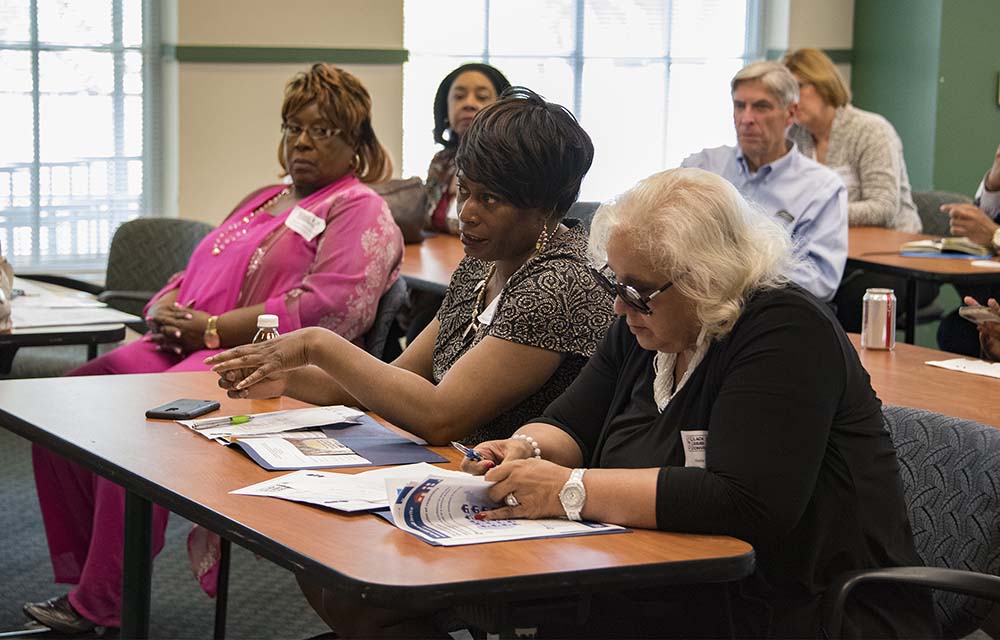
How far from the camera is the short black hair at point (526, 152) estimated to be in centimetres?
249

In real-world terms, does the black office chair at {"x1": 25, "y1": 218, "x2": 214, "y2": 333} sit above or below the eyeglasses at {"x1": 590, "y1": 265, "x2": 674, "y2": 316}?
below

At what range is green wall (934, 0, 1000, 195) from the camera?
743 cm

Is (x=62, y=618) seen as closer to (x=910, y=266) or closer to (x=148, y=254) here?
(x=148, y=254)

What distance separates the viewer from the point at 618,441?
2188mm

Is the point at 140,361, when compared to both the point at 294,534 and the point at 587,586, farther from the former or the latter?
the point at 587,586

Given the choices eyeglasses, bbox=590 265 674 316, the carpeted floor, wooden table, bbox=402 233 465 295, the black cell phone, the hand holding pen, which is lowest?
the carpeted floor

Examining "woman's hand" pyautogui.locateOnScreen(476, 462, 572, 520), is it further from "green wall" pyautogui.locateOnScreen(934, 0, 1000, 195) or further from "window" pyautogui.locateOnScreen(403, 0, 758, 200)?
"green wall" pyautogui.locateOnScreen(934, 0, 1000, 195)

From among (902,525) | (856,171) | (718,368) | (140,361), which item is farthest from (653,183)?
(856,171)

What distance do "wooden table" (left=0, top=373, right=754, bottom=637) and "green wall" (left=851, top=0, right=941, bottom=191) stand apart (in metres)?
5.96

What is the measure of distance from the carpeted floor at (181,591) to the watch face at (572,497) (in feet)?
5.16

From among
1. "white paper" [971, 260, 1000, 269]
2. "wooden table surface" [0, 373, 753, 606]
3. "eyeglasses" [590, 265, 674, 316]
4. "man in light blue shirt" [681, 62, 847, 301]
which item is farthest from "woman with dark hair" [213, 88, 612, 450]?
"white paper" [971, 260, 1000, 269]

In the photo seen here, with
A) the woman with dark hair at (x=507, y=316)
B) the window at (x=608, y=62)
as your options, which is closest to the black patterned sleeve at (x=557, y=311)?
the woman with dark hair at (x=507, y=316)

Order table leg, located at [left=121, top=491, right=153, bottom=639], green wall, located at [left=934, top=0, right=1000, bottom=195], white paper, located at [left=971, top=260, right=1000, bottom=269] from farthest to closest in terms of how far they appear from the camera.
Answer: green wall, located at [left=934, top=0, right=1000, bottom=195]
white paper, located at [left=971, top=260, right=1000, bottom=269]
table leg, located at [left=121, top=491, right=153, bottom=639]

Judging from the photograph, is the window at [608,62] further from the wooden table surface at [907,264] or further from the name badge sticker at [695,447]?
the name badge sticker at [695,447]
